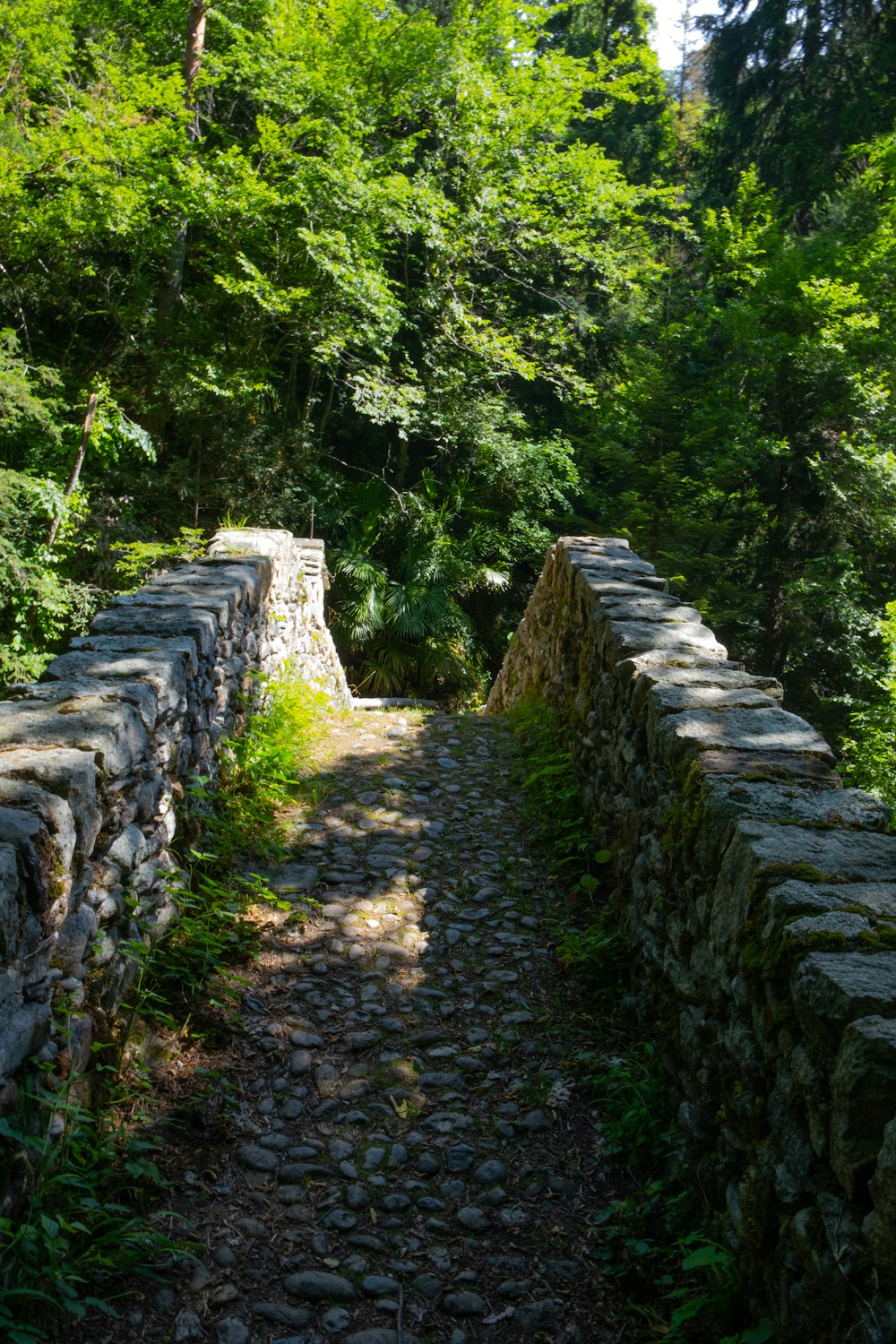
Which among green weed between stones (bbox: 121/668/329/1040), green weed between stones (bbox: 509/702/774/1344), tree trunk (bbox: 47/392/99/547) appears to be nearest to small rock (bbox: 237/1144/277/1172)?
green weed between stones (bbox: 121/668/329/1040)

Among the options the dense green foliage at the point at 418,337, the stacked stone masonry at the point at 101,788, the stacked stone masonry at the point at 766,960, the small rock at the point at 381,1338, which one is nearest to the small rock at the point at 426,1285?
the small rock at the point at 381,1338

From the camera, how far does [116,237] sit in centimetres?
1136

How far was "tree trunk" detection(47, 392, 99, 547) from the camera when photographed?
1099 cm

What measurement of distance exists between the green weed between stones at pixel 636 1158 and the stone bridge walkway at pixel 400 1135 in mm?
67

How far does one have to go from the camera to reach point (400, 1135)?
2662 mm

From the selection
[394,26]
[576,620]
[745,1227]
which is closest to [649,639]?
[576,620]

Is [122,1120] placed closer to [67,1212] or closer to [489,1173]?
[67,1212]

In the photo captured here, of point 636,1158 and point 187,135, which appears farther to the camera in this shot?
point 187,135

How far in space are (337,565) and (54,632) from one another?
13.5 ft

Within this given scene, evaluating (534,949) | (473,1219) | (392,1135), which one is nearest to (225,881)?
(534,949)

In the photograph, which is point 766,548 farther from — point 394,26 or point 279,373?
point 394,26

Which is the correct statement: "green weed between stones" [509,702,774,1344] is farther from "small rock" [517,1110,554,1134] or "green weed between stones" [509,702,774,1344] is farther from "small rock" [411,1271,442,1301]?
"small rock" [411,1271,442,1301]

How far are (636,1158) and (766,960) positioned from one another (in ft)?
3.02

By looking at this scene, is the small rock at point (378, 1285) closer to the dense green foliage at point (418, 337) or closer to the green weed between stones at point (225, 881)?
the green weed between stones at point (225, 881)
